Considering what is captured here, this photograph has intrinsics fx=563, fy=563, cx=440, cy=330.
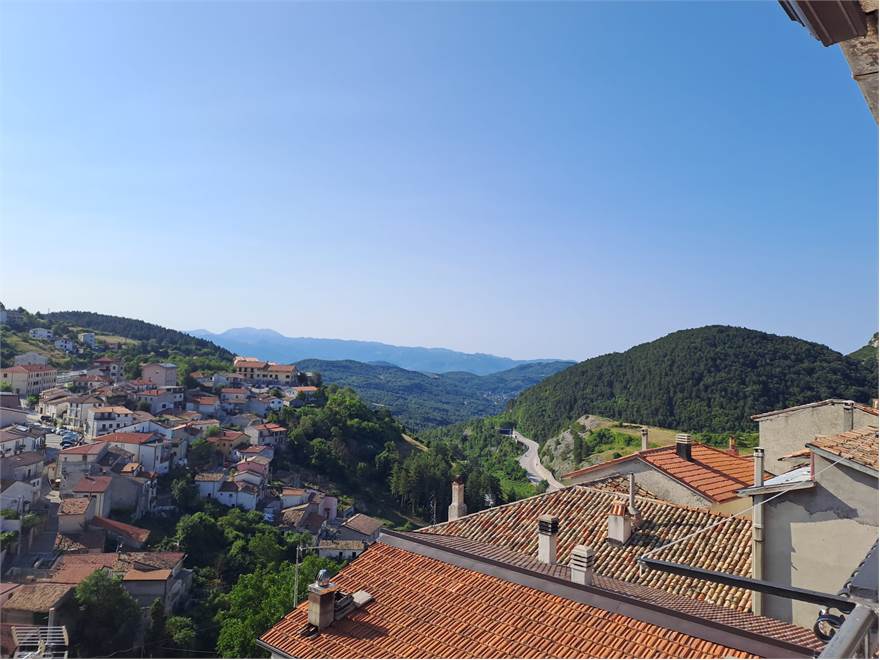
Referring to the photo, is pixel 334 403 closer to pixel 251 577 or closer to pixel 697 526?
pixel 251 577

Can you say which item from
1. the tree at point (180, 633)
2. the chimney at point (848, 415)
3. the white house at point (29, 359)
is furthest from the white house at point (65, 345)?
the chimney at point (848, 415)

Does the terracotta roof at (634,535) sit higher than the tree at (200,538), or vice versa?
the terracotta roof at (634,535)

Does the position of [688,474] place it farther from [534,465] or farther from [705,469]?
[534,465]

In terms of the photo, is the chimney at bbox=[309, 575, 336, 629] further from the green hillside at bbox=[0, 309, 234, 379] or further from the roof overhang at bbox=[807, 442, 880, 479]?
the green hillside at bbox=[0, 309, 234, 379]

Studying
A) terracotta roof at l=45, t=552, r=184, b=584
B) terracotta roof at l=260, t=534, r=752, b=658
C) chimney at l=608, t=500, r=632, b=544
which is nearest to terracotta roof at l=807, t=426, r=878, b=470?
terracotta roof at l=260, t=534, r=752, b=658

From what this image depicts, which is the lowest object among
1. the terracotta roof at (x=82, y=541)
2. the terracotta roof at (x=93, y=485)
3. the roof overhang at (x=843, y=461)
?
the terracotta roof at (x=82, y=541)

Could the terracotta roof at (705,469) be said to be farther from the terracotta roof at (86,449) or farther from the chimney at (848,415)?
the terracotta roof at (86,449)

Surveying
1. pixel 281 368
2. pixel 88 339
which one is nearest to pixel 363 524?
pixel 281 368
